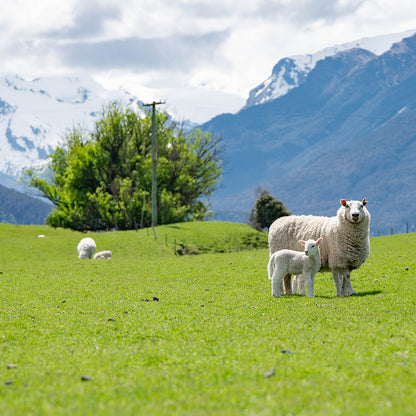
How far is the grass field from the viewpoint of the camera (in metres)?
6.74

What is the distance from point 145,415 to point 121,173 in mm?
60595

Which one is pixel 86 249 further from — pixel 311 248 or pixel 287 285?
pixel 311 248

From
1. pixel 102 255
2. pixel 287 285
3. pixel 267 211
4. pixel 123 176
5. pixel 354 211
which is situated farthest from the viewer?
pixel 267 211

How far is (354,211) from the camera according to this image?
1591 cm

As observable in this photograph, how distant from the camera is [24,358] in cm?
926

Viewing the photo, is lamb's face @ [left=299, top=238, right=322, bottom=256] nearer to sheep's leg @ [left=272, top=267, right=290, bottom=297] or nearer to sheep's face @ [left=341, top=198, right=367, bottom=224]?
sheep's leg @ [left=272, top=267, right=290, bottom=297]

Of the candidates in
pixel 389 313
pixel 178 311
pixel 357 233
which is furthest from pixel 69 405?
pixel 357 233

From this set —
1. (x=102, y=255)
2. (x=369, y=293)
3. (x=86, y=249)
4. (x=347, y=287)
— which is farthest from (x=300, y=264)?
(x=86, y=249)

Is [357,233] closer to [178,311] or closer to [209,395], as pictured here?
[178,311]

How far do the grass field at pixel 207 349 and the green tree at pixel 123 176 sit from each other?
42.0 meters

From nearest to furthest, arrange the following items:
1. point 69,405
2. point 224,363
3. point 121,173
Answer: point 69,405 → point 224,363 → point 121,173

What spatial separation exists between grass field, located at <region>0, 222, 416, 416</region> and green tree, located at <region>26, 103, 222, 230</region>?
4204 cm

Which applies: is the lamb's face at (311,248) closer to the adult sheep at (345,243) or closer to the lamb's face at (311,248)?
the lamb's face at (311,248)

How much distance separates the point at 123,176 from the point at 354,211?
52014 mm
